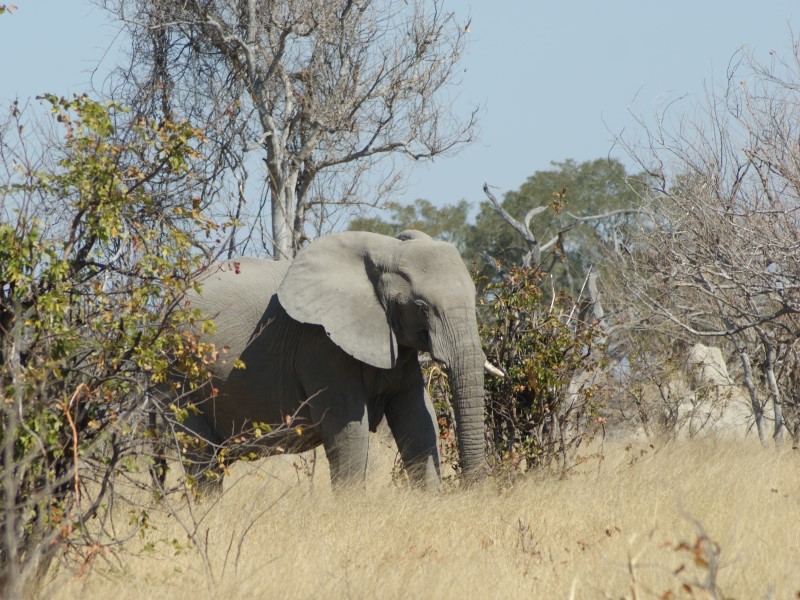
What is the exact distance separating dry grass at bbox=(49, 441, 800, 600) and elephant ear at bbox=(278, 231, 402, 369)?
1024 millimetres

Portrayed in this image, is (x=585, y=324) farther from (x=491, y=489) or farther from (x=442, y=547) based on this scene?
(x=442, y=547)

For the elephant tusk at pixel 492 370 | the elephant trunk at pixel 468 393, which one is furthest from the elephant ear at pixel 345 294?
Result: the elephant tusk at pixel 492 370

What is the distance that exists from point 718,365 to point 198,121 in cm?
750

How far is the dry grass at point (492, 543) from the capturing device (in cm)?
522

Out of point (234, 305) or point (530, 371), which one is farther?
point (530, 371)

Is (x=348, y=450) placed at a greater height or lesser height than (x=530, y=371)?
lesser

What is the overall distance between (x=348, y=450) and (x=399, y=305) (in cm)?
103

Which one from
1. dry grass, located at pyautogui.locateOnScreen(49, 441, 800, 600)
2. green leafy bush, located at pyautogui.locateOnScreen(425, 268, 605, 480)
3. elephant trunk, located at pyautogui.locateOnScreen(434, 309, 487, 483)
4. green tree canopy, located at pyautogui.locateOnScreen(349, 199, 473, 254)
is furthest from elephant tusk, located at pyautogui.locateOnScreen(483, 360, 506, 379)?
green tree canopy, located at pyautogui.locateOnScreen(349, 199, 473, 254)

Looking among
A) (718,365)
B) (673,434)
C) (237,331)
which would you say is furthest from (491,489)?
(718,365)

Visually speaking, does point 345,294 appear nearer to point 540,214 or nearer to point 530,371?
point 530,371

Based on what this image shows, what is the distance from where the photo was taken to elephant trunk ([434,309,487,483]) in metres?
8.14

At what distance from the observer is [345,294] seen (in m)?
8.62

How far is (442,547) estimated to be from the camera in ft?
21.2

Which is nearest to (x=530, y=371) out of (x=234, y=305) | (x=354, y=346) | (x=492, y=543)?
(x=354, y=346)
